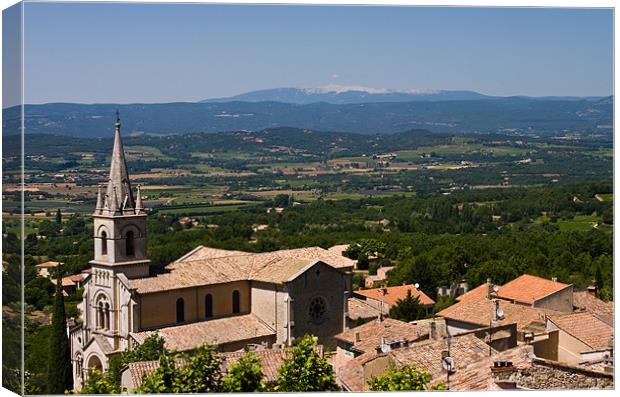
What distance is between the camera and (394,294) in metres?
33.5

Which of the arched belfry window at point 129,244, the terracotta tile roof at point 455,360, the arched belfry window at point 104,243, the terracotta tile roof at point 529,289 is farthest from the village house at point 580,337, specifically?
the arched belfry window at point 104,243

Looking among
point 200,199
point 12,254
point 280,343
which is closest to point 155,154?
point 200,199

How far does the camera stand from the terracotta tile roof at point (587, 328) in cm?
1920

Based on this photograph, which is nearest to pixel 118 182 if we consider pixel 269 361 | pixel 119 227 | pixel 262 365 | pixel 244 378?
pixel 119 227

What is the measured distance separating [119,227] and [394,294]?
11568 mm

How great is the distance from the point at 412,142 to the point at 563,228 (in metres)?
51.2

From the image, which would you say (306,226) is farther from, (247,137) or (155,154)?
(247,137)

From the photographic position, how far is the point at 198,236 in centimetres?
5681

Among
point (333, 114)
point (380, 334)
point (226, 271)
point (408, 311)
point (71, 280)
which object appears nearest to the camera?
point (380, 334)

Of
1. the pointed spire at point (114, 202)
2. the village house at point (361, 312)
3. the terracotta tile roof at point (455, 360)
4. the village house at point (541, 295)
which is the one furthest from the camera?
A: the village house at point (361, 312)

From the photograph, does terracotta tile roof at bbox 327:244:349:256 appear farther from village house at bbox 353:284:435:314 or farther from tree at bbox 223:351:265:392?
tree at bbox 223:351:265:392

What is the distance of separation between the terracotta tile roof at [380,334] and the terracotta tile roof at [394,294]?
28.6ft

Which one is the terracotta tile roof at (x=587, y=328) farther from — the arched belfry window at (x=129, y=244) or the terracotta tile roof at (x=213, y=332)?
the arched belfry window at (x=129, y=244)

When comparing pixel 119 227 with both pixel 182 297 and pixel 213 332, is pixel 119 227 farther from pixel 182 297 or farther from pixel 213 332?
Result: pixel 213 332
